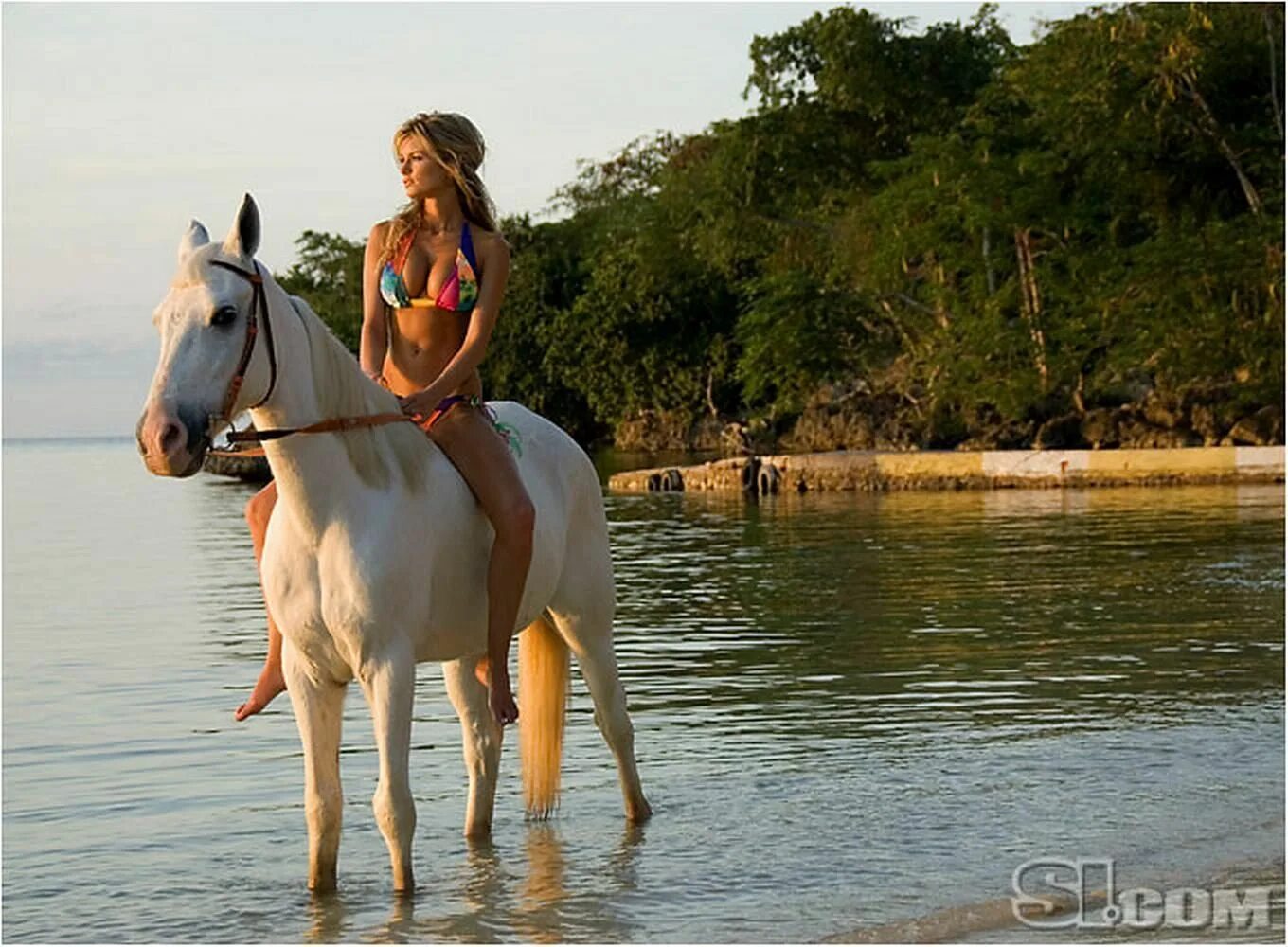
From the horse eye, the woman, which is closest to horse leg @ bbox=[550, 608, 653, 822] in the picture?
the woman

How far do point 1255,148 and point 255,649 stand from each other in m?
27.1

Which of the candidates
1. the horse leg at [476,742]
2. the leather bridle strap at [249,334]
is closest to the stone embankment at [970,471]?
the horse leg at [476,742]

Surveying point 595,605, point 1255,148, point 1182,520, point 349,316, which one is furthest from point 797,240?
point 595,605

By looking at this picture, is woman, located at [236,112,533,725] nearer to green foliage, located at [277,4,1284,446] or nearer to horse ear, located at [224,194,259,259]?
horse ear, located at [224,194,259,259]

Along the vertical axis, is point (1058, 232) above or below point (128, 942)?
above

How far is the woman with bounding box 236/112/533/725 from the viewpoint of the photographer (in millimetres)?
6480

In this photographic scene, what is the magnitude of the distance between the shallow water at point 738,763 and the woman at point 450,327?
0.79 m

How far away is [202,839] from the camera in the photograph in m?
7.39

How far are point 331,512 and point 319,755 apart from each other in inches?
32.0

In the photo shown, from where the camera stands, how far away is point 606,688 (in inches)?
298

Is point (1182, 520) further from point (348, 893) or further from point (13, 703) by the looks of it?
point (348, 893)

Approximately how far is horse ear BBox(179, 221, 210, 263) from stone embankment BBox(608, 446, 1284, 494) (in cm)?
2481

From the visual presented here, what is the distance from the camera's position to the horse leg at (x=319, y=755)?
20.2 ft

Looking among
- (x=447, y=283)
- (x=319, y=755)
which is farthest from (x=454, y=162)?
(x=319, y=755)
